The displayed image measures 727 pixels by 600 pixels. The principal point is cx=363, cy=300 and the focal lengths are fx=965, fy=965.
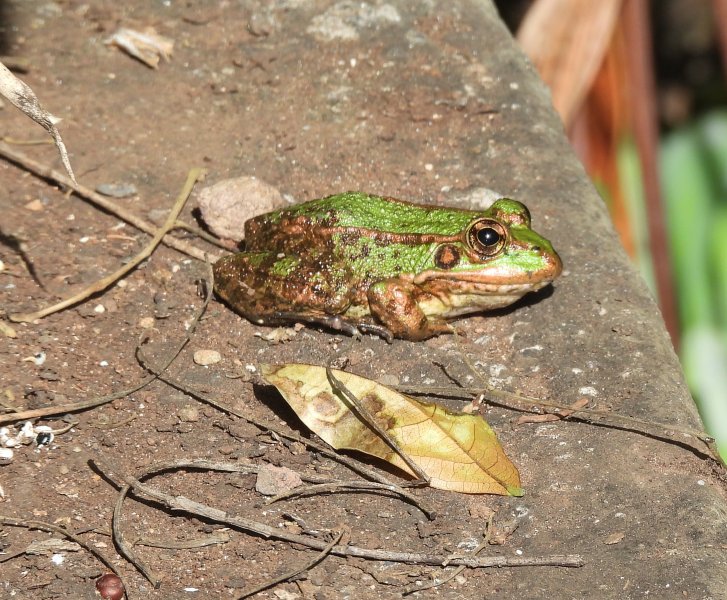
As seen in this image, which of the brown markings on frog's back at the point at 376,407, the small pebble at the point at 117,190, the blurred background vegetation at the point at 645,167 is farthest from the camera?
the blurred background vegetation at the point at 645,167

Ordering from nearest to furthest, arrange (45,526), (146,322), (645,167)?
1. (45,526)
2. (146,322)
3. (645,167)

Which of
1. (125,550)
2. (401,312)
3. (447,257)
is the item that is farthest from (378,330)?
(125,550)

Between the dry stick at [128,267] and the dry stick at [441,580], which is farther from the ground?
the dry stick at [441,580]

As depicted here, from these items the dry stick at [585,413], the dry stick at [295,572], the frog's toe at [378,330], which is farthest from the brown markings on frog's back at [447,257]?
the dry stick at [295,572]

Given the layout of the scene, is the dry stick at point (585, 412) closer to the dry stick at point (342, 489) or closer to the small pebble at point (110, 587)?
the dry stick at point (342, 489)

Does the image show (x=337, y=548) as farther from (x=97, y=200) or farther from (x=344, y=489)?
(x=97, y=200)

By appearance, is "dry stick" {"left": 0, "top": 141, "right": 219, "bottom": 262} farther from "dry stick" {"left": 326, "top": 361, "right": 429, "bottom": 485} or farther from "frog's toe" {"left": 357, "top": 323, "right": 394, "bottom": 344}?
"dry stick" {"left": 326, "top": 361, "right": 429, "bottom": 485}

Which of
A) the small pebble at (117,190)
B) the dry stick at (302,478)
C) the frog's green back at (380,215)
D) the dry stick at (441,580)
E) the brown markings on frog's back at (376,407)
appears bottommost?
the small pebble at (117,190)
